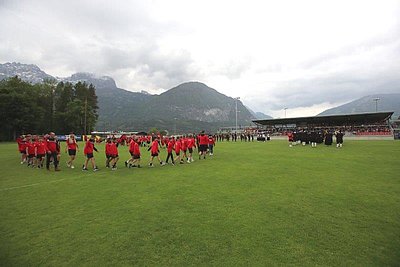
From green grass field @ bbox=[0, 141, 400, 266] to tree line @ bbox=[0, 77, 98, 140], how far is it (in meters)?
64.6

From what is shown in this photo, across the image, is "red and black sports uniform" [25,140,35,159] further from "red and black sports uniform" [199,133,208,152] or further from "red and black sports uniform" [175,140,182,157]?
"red and black sports uniform" [199,133,208,152]

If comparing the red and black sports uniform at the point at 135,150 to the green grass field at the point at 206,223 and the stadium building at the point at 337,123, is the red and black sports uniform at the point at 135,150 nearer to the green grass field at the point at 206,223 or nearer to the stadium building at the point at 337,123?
the green grass field at the point at 206,223

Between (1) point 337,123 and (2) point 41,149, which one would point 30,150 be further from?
(1) point 337,123

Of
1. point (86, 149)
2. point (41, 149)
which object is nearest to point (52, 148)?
point (41, 149)

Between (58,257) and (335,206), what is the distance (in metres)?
6.14

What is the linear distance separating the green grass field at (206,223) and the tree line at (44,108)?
64561 millimetres

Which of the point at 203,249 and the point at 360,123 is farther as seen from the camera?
the point at 360,123

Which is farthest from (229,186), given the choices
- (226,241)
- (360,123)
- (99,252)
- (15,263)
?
(360,123)

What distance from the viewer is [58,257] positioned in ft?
14.1

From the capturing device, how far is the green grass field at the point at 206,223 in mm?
4191

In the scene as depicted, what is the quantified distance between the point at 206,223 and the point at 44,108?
278 ft

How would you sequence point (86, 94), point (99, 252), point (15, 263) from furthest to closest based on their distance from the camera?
1. point (86, 94)
2. point (99, 252)
3. point (15, 263)

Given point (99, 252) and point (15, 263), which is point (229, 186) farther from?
point (15, 263)

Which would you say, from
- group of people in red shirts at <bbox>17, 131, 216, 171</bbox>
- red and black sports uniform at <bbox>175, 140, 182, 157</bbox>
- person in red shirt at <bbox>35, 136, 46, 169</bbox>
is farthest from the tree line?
red and black sports uniform at <bbox>175, 140, 182, 157</bbox>
